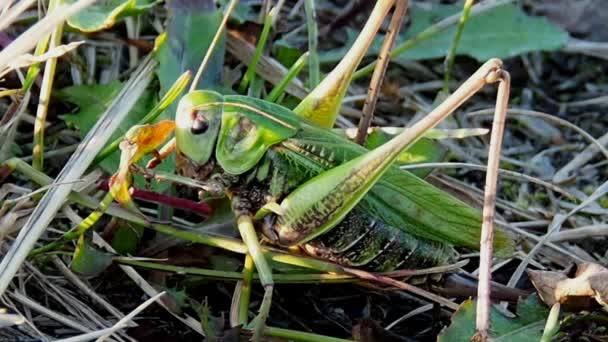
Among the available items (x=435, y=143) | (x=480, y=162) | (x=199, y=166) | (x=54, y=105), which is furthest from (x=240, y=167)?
(x=480, y=162)

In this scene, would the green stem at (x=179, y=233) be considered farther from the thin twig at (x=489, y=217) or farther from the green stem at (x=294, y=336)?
the thin twig at (x=489, y=217)

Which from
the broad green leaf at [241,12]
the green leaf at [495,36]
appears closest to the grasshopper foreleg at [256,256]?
the broad green leaf at [241,12]

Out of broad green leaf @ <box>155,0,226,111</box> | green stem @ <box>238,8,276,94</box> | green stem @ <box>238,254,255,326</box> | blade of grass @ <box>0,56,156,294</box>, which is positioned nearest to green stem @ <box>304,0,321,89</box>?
green stem @ <box>238,8,276,94</box>

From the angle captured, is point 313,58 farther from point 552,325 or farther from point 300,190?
point 552,325

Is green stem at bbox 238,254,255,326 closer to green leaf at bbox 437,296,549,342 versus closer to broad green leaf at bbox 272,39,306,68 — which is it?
green leaf at bbox 437,296,549,342

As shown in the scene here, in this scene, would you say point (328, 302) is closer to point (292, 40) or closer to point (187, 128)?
point (187, 128)

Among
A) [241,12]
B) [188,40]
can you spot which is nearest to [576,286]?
[188,40]
